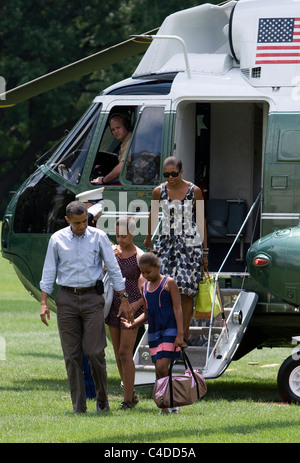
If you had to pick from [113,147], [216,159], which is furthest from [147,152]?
[216,159]

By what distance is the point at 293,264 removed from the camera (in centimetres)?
888

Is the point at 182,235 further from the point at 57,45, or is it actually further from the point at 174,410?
the point at 57,45

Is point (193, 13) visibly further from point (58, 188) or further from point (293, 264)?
point (293, 264)

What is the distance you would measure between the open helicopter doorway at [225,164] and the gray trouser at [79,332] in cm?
268

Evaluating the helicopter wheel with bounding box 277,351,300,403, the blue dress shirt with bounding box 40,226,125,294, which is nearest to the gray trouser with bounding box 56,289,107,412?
the blue dress shirt with bounding box 40,226,125,294

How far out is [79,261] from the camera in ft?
26.8

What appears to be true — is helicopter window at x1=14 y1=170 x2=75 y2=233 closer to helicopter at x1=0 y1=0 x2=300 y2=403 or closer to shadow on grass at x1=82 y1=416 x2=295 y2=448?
helicopter at x1=0 y1=0 x2=300 y2=403

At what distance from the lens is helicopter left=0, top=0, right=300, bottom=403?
369 inches

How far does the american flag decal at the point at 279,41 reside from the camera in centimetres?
990

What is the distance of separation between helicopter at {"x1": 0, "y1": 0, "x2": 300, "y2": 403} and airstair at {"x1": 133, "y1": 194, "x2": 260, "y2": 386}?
12 mm

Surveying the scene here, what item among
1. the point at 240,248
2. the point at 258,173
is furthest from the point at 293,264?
the point at 258,173

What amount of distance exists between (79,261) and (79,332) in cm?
62
